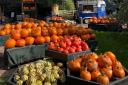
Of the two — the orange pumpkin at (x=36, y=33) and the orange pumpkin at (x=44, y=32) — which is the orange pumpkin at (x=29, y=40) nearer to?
the orange pumpkin at (x=36, y=33)

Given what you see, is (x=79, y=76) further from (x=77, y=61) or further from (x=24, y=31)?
(x=24, y=31)

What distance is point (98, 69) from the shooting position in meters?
6.02

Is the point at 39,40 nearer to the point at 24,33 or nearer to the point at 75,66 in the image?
the point at 24,33

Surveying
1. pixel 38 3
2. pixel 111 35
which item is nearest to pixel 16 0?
pixel 38 3

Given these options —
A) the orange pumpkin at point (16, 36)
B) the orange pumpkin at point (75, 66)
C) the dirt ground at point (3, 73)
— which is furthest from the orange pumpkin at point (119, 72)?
the orange pumpkin at point (16, 36)

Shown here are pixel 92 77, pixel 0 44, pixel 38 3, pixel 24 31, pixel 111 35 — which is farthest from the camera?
pixel 38 3

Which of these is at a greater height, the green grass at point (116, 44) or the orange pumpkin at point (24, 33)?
the orange pumpkin at point (24, 33)

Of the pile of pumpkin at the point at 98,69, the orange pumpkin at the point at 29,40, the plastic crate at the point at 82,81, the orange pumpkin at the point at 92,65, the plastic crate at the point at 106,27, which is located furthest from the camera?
the plastic crate at the point at 106,27

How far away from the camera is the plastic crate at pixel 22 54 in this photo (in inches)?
374

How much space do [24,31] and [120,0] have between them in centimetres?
560

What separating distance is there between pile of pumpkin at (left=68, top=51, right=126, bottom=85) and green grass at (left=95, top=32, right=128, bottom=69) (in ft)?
10.6

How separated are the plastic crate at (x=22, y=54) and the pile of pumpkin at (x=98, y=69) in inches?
138

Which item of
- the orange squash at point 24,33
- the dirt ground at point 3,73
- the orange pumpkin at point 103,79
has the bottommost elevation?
the dirt ground at point 3,73

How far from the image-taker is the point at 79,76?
6039 millimetres
